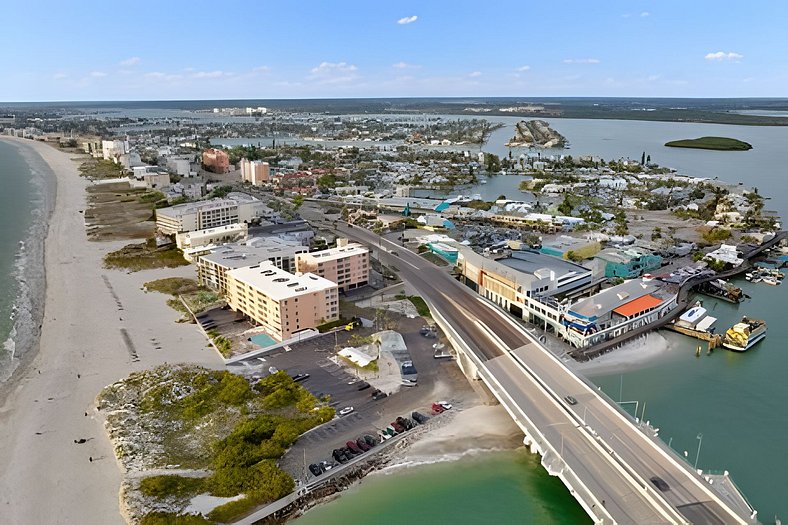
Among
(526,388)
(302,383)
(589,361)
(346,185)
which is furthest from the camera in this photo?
(346,185)

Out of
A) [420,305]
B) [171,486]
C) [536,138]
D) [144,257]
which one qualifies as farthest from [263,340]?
[536,138]

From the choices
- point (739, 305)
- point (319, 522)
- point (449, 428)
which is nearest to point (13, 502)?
point (319, 522)

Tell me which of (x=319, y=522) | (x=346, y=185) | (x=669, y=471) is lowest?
(x=319, y=522)

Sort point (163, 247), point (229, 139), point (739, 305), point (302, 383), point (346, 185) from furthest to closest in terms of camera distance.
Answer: point (229, 139)
point (346, 185)
point (163, 247)
point (739, 305)
point (302, 383)

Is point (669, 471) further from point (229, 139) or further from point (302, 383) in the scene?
point (229, 139)

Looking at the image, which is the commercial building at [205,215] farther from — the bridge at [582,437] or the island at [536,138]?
the island at [536,138]

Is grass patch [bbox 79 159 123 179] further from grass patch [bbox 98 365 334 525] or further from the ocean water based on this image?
grass patch [bbox 98 365 334 525]

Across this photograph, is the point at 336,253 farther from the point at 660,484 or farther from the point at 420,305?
the point at 660,484
